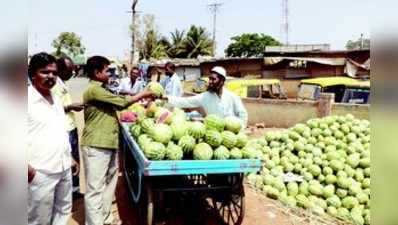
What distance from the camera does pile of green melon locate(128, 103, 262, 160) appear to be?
3.98 m

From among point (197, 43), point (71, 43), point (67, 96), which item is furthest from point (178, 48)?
point (67, 96)

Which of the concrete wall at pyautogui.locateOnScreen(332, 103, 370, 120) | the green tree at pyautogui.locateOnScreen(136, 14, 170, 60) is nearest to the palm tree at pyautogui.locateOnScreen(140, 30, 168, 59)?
the green tree at pyautogui.locateOnScreen(136, 14, 170, 60)

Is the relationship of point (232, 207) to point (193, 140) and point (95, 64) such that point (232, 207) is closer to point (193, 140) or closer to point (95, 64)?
point (193, 140)

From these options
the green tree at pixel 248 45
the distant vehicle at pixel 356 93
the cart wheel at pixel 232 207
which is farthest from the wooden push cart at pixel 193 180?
the green tree at pixel 248 45

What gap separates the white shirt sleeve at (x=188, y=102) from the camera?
5378mm

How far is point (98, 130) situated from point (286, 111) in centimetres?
922

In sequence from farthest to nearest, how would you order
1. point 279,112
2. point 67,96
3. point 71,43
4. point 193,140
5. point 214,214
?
point 71,43, point 279,112, point 67,96, point 214,214, point 193,140

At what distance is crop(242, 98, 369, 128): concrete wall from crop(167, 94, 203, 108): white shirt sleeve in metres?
7.41

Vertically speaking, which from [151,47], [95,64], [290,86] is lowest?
[95,64]

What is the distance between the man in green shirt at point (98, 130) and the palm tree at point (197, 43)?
4108cm

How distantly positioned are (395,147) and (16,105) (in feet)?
3.78

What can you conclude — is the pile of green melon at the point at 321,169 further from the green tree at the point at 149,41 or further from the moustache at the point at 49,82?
the green tree at the point at 149,41

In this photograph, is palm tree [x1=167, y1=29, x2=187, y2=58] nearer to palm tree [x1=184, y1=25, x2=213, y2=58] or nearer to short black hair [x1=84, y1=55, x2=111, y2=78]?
palm tree [x1=184, y1=25, x2=213, y2=58]

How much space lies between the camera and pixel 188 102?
547 centimetres
